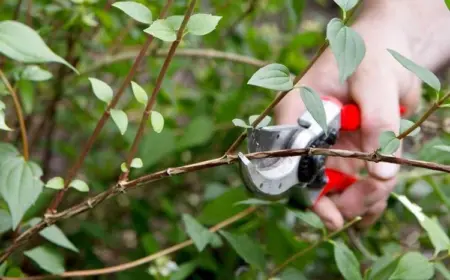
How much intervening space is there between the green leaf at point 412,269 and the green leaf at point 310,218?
125mm

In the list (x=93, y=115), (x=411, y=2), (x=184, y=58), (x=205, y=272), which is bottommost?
(x=205, y=272)

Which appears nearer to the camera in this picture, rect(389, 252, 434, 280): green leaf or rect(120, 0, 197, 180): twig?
rect(120, 0, 197, 180): twig

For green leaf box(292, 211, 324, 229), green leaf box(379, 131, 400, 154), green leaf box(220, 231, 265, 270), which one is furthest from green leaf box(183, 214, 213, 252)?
green leaf box(379, 131, 400, 154)

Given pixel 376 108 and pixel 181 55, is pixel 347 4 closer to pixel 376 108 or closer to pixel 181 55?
pixel 376 108

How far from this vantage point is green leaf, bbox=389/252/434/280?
0.77m

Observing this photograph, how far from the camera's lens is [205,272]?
1.14m

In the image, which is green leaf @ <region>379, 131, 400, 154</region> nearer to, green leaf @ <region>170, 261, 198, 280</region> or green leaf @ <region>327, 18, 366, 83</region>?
green leaf @ <region>327, 18, 366, 83</region>

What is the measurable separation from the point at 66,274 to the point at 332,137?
37cm

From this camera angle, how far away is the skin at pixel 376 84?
912 mm

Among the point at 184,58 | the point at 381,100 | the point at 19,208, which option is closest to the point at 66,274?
the point at 19,208

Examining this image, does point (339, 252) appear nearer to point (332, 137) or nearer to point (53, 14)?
point (332, 137)

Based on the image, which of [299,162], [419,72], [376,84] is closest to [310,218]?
[299,162]

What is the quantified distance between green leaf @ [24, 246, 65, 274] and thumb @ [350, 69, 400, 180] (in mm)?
409

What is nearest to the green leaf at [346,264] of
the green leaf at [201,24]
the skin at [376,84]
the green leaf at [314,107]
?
the skin at [376,84]
